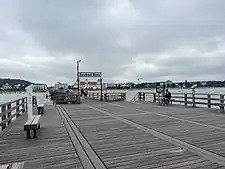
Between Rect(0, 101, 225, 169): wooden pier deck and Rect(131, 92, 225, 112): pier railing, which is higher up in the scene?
Rect(131, 92, 225, 112): pier railing

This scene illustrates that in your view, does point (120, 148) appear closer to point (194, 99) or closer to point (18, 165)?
point (18, 165)

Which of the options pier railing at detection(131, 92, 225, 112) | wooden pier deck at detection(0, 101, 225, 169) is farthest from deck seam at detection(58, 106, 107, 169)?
pier railing at detection(131, 92, 225, 112)

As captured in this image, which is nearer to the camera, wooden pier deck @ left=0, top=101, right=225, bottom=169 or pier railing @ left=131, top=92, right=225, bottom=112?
wooden pier deck @ left=0, top=101, right=225, bottom=169

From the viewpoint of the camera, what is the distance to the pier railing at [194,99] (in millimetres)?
12225

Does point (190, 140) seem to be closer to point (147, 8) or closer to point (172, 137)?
point (172, 137)

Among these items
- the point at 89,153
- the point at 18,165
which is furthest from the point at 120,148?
the point at 18,165

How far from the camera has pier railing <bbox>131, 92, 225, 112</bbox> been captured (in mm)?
12225

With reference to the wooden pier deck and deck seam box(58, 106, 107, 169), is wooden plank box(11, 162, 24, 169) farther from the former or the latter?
deck seam box(58, 106, 107, 169)

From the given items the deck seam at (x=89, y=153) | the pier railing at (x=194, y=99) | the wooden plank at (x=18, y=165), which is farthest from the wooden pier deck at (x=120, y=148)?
the pier railing at (x=194, y=99)

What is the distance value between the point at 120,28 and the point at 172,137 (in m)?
17.2

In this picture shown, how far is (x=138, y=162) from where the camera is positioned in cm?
406

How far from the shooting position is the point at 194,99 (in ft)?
46.3

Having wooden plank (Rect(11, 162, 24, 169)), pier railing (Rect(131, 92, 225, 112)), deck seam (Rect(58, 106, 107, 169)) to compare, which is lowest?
wooden plank (Rect(11, 162, 24, 169))

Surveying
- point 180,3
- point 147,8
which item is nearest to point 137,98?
point 147,8
